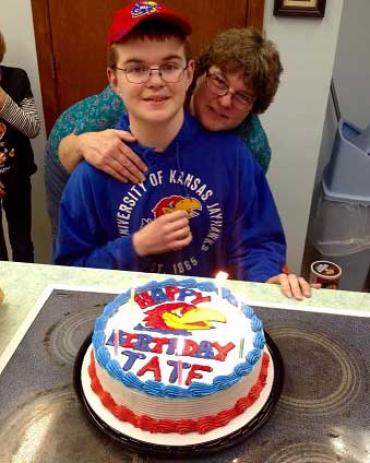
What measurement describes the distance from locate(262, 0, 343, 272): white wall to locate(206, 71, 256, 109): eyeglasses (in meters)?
0.93

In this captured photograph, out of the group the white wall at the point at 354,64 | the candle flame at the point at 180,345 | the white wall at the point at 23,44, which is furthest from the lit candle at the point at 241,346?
the white wall at the point at 354,64

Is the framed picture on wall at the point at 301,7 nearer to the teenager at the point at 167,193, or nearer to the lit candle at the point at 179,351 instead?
the teenager at the point at 167,193

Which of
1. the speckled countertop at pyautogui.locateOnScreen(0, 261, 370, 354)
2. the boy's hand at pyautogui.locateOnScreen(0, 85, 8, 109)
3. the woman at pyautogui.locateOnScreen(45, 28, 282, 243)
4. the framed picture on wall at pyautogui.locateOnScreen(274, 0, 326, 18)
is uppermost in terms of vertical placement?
the framed picture on wall at pyautogui.locateOnScreen(274, 0, 326, 18)

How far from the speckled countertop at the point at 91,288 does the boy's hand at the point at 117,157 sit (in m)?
0.28

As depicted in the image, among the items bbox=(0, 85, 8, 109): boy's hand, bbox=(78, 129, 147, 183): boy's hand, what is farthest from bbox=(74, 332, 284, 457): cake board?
bbox=(0, 85, 8, 109): boy's hand

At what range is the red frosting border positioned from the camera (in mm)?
892

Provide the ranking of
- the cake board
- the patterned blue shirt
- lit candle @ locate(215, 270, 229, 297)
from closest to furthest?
the cake board, lit candle @ locate(215, 270, 229, 297), the patterned blue shirt

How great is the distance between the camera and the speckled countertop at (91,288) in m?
1.23

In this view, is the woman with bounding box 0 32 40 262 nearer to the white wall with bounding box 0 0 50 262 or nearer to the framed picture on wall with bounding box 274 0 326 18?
the white wall with bounding box 0 0 50 262

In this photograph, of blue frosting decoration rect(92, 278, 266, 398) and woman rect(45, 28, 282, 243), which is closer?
blue frosting decoration rect(92, 278, 266, 398)

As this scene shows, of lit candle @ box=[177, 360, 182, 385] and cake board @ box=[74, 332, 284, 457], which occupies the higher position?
lit candle @ box=[177, 360, 182, 385]

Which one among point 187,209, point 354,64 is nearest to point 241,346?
point 187,209

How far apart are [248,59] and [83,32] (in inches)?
48.3

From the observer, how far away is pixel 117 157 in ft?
4.63
